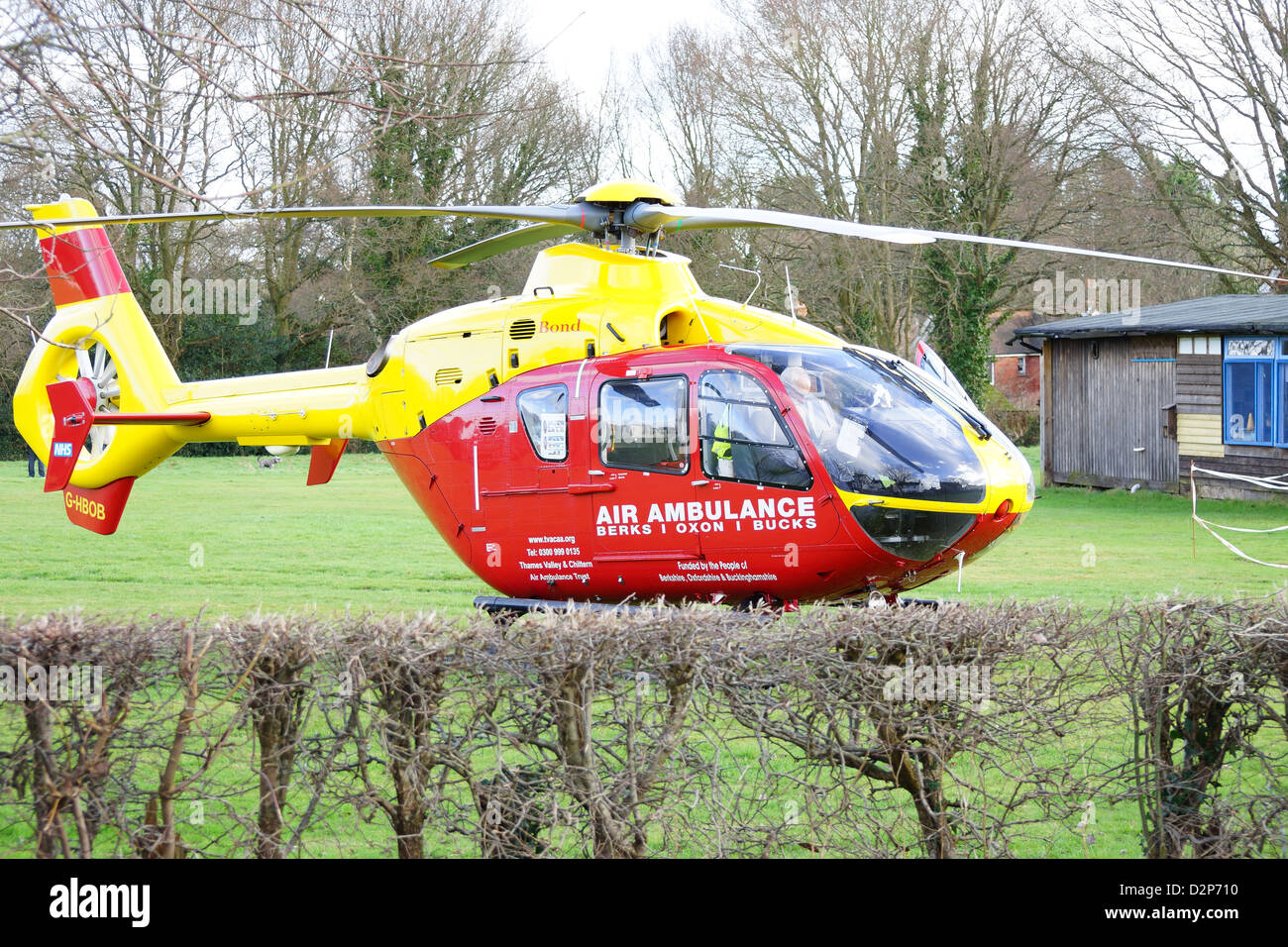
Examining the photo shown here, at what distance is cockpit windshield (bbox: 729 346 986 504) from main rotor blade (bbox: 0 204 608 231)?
5.72 ft

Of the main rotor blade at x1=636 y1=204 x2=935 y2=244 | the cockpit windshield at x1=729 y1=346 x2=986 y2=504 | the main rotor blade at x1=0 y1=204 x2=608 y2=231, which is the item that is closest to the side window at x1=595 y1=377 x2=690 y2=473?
the cockpit windshield at x1=729 y1=346 x2=986 y2=504

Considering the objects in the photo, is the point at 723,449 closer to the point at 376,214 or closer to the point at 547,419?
the point at 547,419

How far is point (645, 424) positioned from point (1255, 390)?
17.1 metres

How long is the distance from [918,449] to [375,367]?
4.79m

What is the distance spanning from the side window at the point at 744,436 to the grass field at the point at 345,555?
2.70 meters

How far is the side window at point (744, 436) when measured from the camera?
840 centimetres

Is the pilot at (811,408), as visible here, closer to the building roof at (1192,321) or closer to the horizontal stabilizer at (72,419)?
the horizontal stabilizer at (72,419)

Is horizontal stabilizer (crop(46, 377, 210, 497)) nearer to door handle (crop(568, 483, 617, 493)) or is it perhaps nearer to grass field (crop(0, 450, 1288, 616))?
grass field (crop(0, 450, 1288, 616))

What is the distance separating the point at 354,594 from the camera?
1323 cm

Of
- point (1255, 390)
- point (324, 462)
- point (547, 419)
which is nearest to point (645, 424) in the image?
point (547, 419)

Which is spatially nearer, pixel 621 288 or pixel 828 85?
pixel 621 288

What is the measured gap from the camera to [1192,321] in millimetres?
22828
